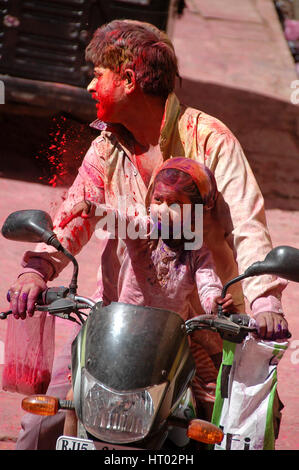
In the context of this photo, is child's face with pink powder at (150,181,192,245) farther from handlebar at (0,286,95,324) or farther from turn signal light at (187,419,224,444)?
turn signal light at (187,419,224,444)

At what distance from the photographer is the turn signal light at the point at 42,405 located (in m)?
2.57

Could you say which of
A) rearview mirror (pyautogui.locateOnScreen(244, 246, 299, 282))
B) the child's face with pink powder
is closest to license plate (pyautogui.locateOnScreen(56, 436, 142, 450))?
rearview mirror (pyautogui.locateOnScreen(244, 246, 299, 282))

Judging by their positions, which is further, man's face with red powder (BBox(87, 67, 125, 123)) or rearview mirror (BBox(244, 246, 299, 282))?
man's face with red powder (BBox(87, 67, 125, 123))

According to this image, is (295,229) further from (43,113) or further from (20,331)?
(20,331)

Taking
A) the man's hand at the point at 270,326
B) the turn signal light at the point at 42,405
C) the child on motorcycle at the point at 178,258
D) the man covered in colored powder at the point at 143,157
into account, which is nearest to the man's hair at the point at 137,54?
the man covered in colored powder at the point at 143,157

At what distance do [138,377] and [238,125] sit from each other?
819cm

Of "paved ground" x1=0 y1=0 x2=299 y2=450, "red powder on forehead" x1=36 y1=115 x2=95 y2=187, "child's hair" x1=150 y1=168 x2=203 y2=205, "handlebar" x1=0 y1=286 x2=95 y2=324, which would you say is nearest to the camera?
"handlebar" x1=0 y1=286 x2=95 y2=324

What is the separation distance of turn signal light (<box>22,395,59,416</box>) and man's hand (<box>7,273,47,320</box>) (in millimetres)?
388

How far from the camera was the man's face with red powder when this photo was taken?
339cm

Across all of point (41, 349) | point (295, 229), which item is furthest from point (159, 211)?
point (295, 229)

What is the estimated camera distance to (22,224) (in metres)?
2.91

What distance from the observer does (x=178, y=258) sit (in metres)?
3.07

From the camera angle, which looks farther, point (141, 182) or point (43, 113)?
point (43, 113)

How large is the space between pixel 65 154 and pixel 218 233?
115cm
